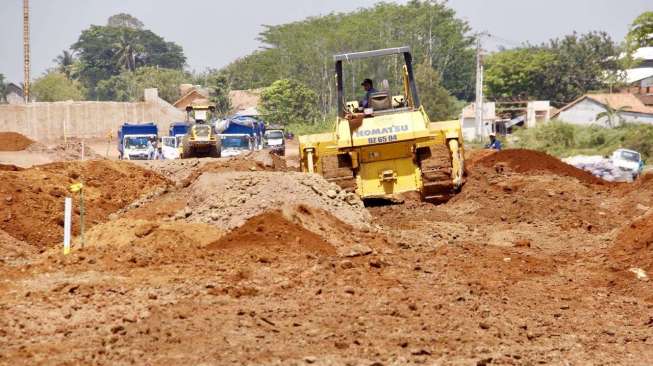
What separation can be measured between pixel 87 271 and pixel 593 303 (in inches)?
233

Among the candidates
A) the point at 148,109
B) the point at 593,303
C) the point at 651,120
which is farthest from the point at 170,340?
the point at 148,109

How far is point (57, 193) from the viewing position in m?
22.1

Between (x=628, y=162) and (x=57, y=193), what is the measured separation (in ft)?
80.9

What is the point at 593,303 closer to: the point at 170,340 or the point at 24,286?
the point at 170,340

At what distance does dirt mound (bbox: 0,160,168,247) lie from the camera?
63.5ft

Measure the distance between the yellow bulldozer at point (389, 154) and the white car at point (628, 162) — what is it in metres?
18.8

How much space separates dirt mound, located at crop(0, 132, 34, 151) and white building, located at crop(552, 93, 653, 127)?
1443 inches

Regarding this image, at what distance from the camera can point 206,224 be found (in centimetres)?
1677

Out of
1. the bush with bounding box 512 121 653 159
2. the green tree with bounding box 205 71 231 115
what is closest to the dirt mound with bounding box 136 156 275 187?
the bush with bounding box 512 121 653 159

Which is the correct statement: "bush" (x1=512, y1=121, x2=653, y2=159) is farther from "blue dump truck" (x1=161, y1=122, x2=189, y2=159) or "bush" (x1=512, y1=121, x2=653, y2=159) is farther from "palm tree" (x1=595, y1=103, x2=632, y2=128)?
"blue dump truck" (x1=161, y1=122, x2=189, y2=159)

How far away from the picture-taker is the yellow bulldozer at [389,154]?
70.1 ft

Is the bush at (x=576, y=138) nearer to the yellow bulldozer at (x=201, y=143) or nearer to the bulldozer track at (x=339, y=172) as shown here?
the yellow bulldozer at (x=201, y=143)

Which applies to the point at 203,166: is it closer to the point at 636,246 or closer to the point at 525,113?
the point at 636,246

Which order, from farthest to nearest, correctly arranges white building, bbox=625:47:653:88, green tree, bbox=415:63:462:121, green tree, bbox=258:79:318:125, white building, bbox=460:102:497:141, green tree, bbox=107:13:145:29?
green tree, bbox=107:13:145:29
white building, bbox=625:47:653:88
green tree, bbox=258:79:318:125
white building, bbox=460:102:497:141
green tree, bbox=415:63:462:121
